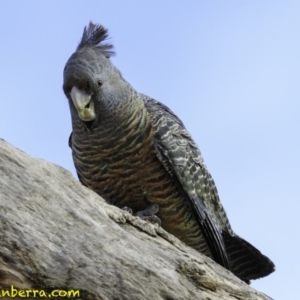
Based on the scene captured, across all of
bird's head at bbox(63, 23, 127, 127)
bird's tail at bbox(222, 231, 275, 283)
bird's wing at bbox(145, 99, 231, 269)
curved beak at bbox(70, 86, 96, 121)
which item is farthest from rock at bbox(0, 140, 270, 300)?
bird's tail at bbox(222, 231, 275, 283)

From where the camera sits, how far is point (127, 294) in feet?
17.5

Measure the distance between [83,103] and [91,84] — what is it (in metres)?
0.27

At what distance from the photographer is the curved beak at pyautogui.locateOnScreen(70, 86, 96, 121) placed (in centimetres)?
803

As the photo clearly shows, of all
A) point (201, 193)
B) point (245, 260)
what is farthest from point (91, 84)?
point (245, 260)

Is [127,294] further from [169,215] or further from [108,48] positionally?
[108,48]

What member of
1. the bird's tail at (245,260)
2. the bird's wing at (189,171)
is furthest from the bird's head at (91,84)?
the bird's tail at (245,260)

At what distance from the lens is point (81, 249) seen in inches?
213

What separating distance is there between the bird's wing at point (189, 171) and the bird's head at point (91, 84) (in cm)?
58

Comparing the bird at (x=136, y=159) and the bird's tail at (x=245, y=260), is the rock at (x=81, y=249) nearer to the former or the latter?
the bird at (x=136, y=159)

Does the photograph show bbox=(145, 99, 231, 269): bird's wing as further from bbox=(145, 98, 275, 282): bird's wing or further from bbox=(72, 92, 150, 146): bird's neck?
bbox=(72, 92, 150, 146): bird's neck

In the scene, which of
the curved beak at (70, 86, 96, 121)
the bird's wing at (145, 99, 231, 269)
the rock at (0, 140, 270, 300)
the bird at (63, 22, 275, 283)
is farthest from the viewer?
the bird's wing at (145, 99, 231, 269)

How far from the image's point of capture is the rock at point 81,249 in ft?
17.0

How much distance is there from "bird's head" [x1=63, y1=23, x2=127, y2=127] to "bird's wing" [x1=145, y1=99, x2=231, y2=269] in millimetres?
581

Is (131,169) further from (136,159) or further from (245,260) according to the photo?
(245,260)
